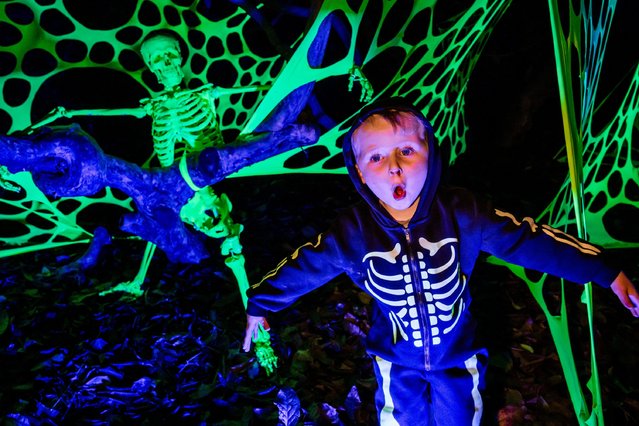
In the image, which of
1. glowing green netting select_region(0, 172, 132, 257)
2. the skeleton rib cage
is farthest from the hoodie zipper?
glowing green netting select_region(0, 172, 132, 257)

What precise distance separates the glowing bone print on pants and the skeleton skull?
4.54 feet

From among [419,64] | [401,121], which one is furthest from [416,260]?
[419,64]

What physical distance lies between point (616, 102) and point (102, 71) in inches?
146

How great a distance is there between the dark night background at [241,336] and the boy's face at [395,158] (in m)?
0.91

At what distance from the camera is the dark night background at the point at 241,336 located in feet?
6.56

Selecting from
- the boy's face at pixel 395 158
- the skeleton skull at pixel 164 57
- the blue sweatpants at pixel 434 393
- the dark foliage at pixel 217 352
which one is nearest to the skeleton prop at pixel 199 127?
the skeleton skull at pixel 164 57

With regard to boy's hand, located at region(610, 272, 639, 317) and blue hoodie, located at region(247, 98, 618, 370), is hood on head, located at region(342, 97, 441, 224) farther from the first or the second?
boy's hand, located at region(610, 272, 639, 317)

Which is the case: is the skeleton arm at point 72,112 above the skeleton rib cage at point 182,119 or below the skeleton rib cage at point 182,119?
above

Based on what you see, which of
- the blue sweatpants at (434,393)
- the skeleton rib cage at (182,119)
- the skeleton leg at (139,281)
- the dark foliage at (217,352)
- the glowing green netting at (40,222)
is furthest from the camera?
the glowing green netting at (40,222)

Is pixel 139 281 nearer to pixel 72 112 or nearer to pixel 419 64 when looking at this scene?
pixel 72 112

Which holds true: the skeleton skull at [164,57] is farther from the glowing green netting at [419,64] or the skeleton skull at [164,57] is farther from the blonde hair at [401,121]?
the blonde hair at [401,121]

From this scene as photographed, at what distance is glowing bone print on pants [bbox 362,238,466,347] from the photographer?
1.42m

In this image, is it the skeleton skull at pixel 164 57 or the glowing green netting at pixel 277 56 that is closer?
the skeleton skull at pixel 164 57

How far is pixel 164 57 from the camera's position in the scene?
2252 mm
